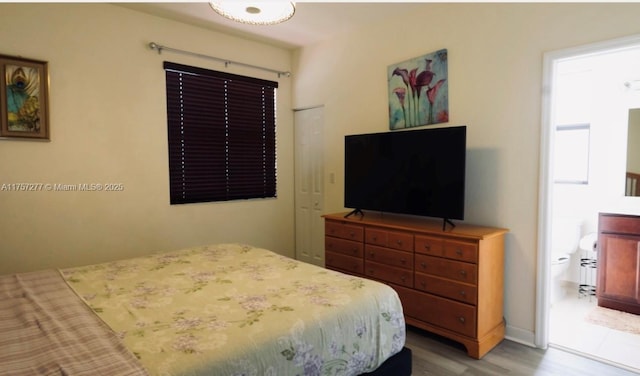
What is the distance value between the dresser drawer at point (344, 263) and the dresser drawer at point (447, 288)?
0.56 metres

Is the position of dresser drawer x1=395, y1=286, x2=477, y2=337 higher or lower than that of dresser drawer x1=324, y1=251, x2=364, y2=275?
lower

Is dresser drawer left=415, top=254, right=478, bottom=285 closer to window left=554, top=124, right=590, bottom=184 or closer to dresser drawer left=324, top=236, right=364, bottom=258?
dresser drawer left=324, top=236, right=364, bottom=258

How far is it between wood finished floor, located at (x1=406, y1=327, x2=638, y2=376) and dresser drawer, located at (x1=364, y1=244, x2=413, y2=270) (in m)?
0.58

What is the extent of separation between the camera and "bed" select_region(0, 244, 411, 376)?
1183 mm

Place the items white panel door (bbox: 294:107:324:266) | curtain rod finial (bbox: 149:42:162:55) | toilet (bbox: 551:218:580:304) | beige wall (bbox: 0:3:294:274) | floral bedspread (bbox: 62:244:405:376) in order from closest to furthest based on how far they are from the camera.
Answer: floral bedspread (bbox: 62:244:405:376), beige wall (bbox: 0:3:294:274), curtain rod finial (bbox: 149:42:162:55), toilet (bbox: 551:218:580:304), white panel door (bbox: 294:107:324:266)

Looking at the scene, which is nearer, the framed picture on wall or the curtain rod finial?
the framed picture on wall

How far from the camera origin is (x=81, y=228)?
9.78ft

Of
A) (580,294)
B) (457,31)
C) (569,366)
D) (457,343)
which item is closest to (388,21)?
(457,31)

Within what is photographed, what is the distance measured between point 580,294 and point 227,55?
14.3ft

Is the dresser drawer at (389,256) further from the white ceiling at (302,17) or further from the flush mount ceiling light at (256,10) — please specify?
the white ceiling at (302,17)

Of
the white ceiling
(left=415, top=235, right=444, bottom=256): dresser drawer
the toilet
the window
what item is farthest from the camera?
the window

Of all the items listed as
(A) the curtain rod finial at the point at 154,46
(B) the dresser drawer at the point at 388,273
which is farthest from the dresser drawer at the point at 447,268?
(A) the curtain rod finial at the point at 154,46

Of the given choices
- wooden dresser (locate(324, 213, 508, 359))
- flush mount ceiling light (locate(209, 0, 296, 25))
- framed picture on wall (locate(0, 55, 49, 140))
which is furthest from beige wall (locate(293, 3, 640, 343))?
framed picture on wall (locate(0, 55, 49, 140))

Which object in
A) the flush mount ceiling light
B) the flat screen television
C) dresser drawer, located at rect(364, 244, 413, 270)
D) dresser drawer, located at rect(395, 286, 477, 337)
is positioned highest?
the flush mount ceiling light
